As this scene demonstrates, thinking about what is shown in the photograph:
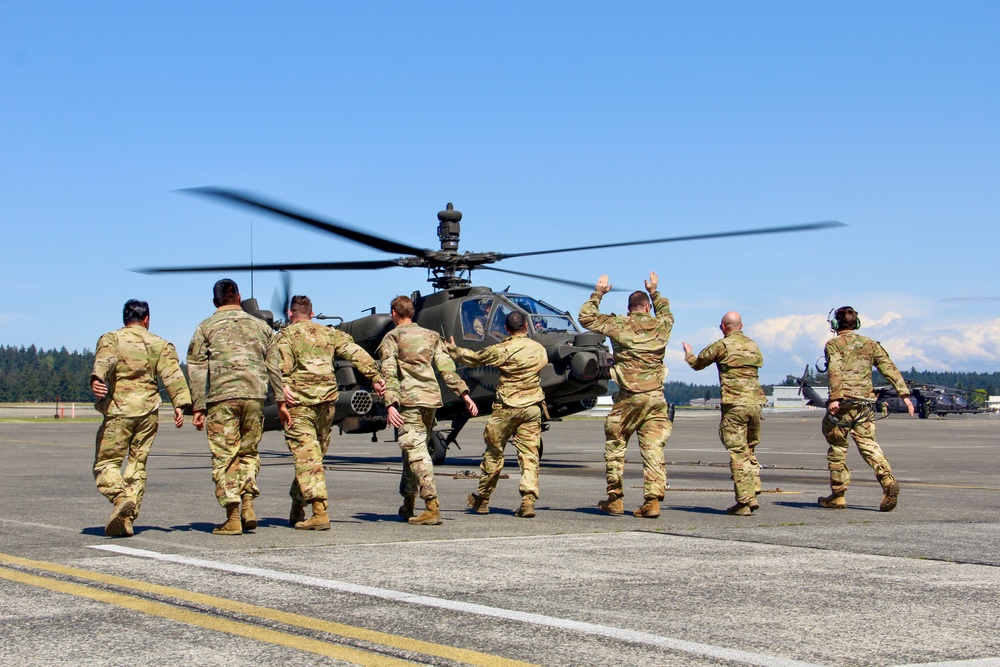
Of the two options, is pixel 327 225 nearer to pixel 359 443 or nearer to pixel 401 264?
pixel 401 264

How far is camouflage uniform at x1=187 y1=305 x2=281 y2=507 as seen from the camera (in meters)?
8.69

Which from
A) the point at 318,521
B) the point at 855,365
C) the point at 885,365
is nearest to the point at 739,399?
the point at 855,365

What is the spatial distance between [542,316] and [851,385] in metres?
6.99

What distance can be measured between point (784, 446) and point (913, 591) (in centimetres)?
2151

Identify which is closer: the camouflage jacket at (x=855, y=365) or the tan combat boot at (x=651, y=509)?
the tan combat boot at (x=651, y=509)

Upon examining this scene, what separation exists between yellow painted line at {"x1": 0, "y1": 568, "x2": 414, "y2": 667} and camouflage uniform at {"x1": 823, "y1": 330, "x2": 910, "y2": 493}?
7.40 metres

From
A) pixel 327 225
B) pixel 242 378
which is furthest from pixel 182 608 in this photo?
pixel 327 225

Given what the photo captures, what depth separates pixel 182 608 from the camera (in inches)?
212

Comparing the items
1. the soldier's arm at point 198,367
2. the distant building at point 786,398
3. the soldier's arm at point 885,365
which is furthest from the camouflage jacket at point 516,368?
the distant building at point 786,398

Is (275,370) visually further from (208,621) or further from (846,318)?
(846,318)

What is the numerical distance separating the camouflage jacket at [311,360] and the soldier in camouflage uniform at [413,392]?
378 mm

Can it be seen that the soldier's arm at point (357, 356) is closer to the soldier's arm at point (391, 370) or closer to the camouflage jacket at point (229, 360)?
the soldier's arm at point (391, 370)

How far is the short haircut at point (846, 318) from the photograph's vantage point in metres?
11.6

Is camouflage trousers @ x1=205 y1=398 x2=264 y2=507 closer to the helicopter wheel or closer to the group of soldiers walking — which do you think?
the group of soldiers walking
